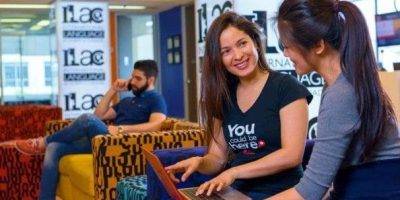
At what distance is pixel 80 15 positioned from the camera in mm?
7723

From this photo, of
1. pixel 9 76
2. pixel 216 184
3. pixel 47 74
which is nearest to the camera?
pixel 216 184

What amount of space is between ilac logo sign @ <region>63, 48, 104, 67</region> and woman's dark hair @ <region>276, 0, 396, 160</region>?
22.2ft

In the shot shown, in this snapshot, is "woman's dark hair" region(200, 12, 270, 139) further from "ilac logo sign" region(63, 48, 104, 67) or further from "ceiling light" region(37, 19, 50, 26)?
"ceiling light" region(37, 19, 50, 26)

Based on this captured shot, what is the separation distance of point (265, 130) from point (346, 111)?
619 millimetres

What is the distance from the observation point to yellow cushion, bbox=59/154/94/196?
3.26 m

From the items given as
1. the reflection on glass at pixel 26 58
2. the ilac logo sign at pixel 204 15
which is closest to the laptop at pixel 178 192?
the ilac logo sign at pixel 204 15

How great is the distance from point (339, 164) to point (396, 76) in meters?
1.84

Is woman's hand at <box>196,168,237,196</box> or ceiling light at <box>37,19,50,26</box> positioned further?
ceiling light at <box>37,19,50,26</box>

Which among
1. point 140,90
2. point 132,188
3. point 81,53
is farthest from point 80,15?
point 132,188

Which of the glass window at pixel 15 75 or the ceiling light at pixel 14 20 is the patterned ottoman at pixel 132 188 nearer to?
the glass window at pixel 15 75

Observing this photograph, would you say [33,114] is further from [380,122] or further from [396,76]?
[380,122]

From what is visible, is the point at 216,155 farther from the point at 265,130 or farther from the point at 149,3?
the point at 149,3

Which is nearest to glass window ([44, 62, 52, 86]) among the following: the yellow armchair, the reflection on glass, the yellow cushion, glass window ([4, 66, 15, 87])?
the reflection on glass

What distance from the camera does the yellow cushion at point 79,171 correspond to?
10.7 feet
